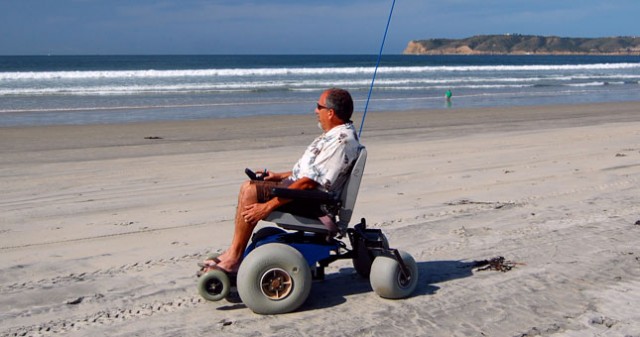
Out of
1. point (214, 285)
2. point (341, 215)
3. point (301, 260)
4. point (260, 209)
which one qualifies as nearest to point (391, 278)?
point (341, 215)

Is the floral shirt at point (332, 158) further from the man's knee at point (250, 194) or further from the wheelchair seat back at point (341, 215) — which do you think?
the man's knee at point (250, 194)

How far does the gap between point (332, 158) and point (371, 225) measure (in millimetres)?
2460

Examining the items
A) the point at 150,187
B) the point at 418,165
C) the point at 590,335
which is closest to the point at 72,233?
the point at 150,187

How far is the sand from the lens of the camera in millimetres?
4805

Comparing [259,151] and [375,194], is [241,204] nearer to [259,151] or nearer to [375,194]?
[375,194]

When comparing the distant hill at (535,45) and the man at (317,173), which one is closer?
the man at (317,173)

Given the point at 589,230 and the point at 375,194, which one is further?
the point at 375,194

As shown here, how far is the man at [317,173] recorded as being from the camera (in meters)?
4.94

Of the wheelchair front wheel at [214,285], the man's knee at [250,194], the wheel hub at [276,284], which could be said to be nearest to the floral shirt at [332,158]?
the man's knee at [250,194]

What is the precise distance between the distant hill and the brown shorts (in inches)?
7006

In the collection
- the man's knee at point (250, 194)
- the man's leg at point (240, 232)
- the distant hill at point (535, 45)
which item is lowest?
the man's leg at point (240, 232)

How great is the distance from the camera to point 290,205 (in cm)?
499

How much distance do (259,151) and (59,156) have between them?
3317mm

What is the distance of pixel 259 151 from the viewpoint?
13.5 metres
